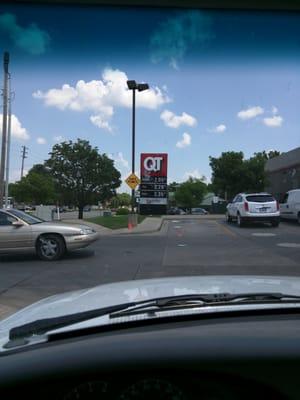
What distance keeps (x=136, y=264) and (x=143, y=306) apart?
32.6 feet

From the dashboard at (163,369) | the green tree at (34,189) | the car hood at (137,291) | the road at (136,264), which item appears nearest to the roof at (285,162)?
the road at (136,264)

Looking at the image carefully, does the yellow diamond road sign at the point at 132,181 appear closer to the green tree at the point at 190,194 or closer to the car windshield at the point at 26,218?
the car windshield at the point at 26,218

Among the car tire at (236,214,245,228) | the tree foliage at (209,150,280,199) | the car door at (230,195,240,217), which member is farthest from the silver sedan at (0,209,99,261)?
the tree foliage at (209,150,280,199)

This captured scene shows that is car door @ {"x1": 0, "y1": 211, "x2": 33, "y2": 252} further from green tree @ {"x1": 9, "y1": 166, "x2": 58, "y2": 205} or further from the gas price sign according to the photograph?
green tree @ {"x1": 9, "y1": 166, "x2": 58, "y2": 205}

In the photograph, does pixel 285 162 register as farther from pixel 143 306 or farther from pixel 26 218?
pixel 143 306

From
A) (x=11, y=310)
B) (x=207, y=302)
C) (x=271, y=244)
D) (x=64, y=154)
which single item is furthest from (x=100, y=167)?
(x=207, y=302)

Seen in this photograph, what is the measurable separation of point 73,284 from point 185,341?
8.07m

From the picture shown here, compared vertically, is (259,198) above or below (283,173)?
below

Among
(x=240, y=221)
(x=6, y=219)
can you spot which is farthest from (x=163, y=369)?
(x=240, y=221)

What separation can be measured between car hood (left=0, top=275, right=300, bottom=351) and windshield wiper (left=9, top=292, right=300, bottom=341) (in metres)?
0.13

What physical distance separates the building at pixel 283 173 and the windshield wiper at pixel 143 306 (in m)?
42.9

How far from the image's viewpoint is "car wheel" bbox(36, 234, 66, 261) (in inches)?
519

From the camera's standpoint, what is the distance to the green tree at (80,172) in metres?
40.8

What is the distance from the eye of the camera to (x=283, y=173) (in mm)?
48844
